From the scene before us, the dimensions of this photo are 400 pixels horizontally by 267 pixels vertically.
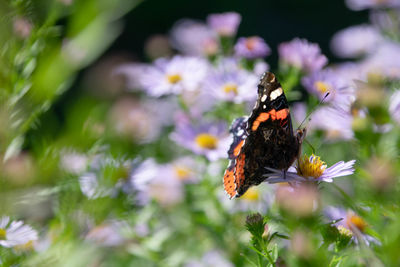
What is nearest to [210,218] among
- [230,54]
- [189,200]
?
[189,200]

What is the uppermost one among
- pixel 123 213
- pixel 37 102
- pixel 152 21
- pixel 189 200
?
pixel 37 102

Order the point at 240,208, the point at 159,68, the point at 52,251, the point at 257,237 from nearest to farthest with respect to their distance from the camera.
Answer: the point at 257,237, the point at 52,251, the point at 240,208, the point at 159,68

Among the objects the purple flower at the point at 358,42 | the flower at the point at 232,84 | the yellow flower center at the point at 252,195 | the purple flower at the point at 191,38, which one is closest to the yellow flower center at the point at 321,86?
the flower at the point at 232,84

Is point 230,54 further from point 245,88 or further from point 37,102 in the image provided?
point 37,102

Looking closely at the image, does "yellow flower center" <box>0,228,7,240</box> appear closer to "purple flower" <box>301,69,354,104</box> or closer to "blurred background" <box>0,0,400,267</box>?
"blurred background" <box>0,0,400,267</box>

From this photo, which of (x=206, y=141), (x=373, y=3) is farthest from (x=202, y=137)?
(x=373, y=3)

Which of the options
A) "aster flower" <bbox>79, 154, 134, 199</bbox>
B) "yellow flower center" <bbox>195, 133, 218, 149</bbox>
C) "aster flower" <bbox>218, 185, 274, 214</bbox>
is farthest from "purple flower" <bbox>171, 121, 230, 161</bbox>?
"aster flower" <bbox>79, 154, 134, 199</bbox>

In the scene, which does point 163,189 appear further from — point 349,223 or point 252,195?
point 349,223
